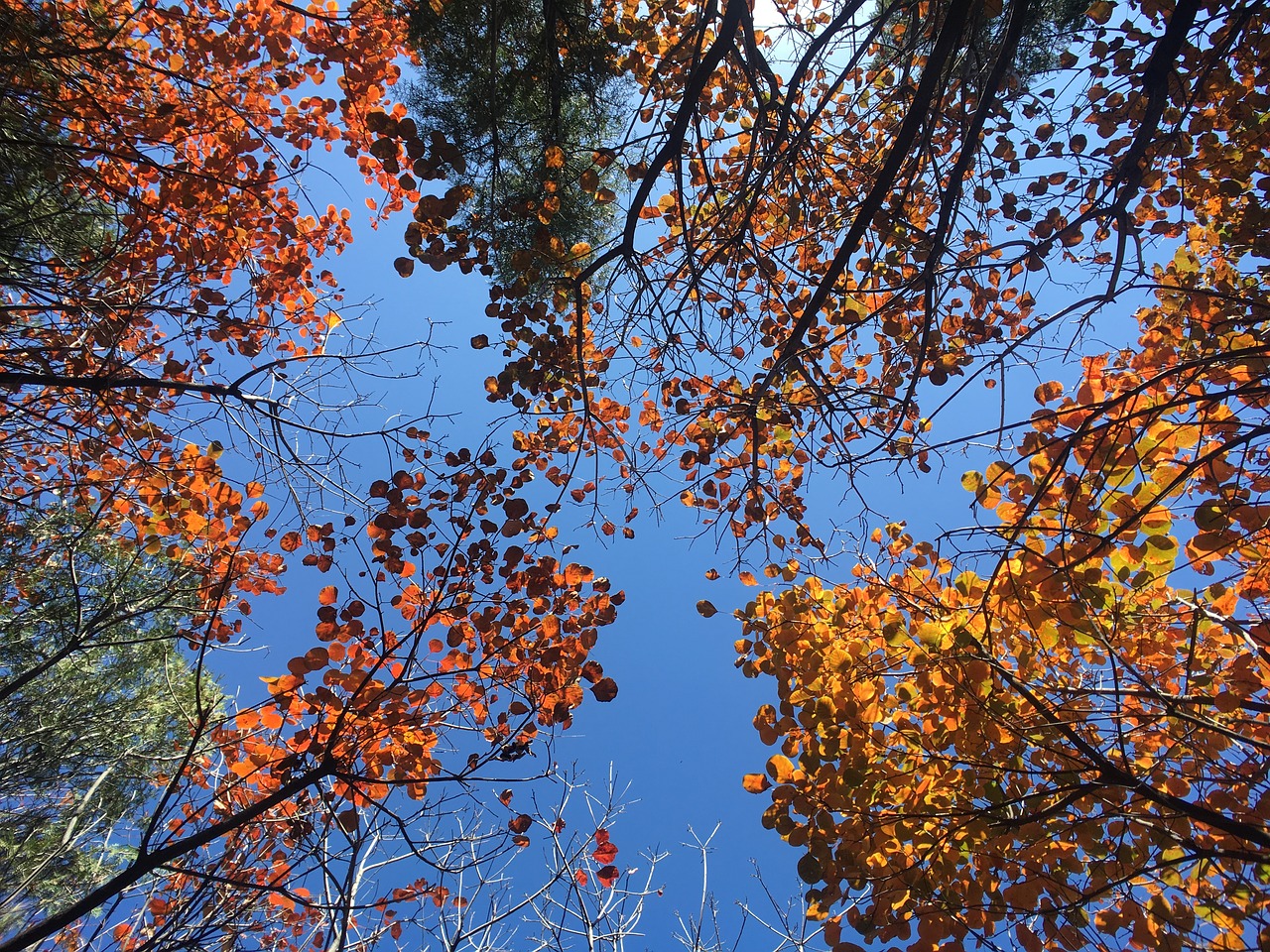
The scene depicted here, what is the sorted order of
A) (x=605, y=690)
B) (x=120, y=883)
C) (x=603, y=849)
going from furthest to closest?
(x=603, y=849) < (x=605, y=690) < (x=120, y=883)

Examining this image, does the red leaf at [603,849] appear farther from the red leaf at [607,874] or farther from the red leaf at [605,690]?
the red leaf at [605,690]

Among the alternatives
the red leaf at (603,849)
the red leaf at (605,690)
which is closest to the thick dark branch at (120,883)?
the red leaf at (605,690)

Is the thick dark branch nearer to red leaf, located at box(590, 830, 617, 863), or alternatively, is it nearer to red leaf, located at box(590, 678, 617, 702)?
red leaf, located at box(590, 678, 617, 702)

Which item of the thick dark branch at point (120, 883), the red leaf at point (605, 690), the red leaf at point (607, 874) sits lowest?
the thick dark branch at point (120, 883)

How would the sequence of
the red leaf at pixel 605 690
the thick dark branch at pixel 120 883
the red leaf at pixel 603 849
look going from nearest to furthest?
the thick dark branch at pixel 120 883
the red leaf at pixel 605 690
the red leaf at pixel 603 849

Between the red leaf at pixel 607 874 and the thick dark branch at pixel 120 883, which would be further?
the red leaf at pixel 607 874

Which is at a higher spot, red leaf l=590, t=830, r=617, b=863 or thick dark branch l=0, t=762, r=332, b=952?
red leaf l=590, t=830, r=617, b=863

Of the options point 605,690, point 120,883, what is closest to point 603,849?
point 605,690

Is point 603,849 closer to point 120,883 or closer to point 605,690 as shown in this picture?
point 605,690

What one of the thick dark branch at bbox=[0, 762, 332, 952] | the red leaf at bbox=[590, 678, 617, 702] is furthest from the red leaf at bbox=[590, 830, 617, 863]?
the thick dark branch at bbox=[0, 762, 332, 952]

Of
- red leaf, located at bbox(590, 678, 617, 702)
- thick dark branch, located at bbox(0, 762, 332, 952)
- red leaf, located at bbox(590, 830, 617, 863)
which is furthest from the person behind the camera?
red leaf, located at bbox(590, 830, 617, 863)

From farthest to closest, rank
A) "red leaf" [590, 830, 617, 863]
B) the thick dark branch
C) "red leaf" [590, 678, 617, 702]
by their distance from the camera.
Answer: "red leaf" [590, 830, 617, 863]
"red leaf" [590, 678, 617, 702]
the thick dark branch

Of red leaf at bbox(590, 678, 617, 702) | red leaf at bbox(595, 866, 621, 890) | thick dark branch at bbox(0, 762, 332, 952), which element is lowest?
thick dark branch at bbox(0, 762, 332, 952)

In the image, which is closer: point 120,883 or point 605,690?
point 120,883
